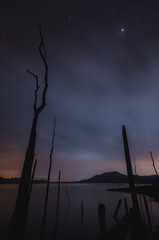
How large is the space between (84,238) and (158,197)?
38.9m

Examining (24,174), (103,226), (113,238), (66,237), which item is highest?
(24,174)

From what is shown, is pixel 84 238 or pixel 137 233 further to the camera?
pixel 84 238

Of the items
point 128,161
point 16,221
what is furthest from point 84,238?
point 16,221

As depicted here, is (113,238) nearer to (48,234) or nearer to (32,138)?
(32,138)

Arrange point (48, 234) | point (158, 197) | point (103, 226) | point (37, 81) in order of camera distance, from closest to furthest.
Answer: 1. point (103, 226)
2. point (37, 81)
3. point (48, 234)
4. point (158, 197)

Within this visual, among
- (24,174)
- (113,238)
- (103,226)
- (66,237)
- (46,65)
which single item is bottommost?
(66,237)

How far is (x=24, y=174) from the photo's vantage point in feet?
12.4

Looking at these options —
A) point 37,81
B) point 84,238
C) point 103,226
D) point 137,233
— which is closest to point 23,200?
point 103,226

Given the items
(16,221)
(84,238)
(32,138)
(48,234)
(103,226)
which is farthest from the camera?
(48,234)

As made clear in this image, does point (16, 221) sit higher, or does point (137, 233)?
point (16, 221)

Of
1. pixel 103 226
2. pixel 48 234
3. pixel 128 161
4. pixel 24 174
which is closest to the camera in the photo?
→ pixel 24 174

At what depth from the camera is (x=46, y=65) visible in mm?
6309

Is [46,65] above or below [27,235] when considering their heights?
above

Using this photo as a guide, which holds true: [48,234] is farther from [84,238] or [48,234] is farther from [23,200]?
[23,200]
